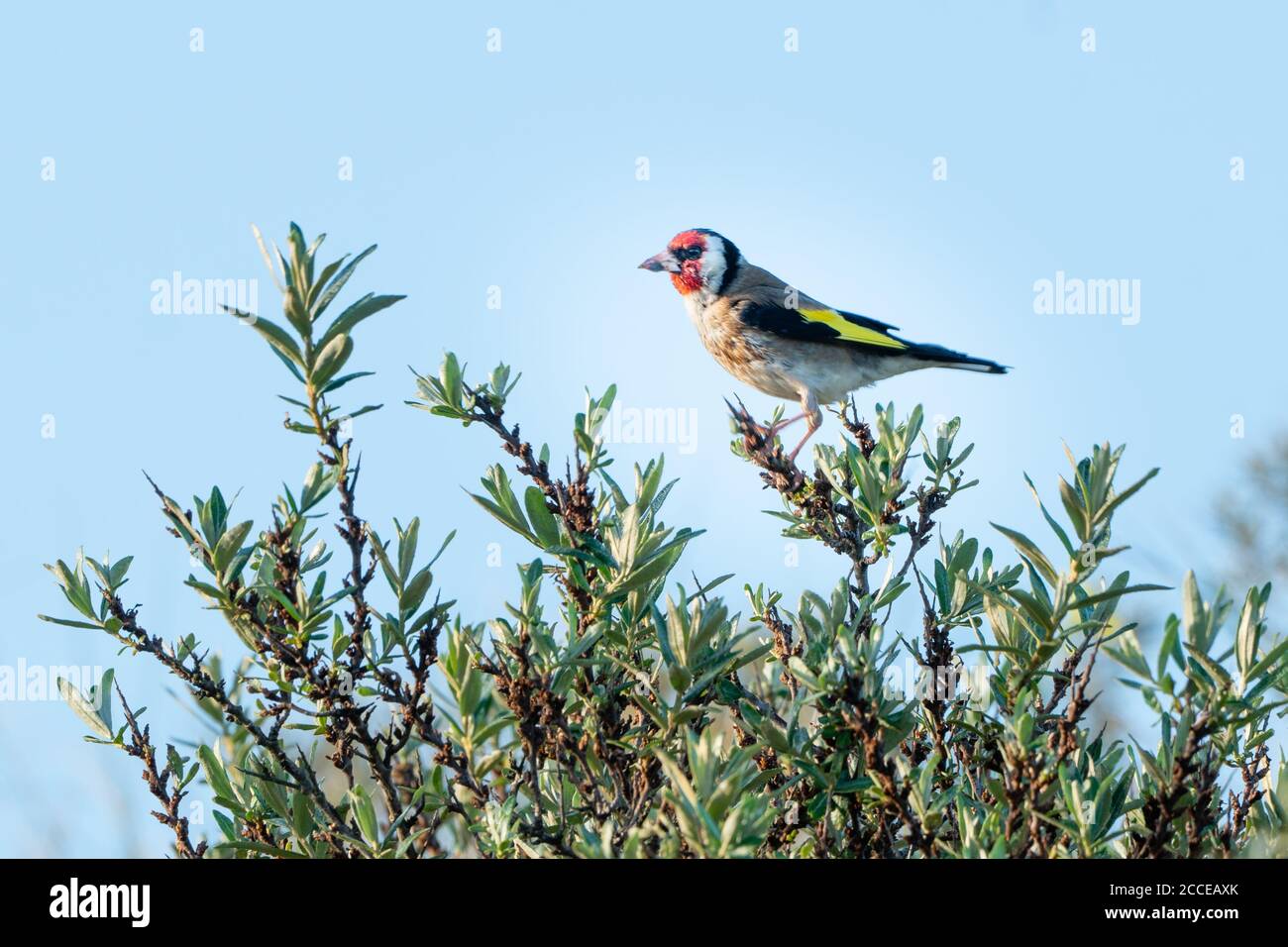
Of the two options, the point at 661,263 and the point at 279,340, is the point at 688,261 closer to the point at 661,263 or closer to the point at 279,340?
the point at 661,263

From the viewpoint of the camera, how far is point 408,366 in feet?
11.1

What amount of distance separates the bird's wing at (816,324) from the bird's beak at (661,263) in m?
0.77

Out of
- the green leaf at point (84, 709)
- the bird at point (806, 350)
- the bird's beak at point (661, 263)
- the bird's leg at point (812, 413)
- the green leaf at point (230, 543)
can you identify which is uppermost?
the bird's beak at point (661, 263)

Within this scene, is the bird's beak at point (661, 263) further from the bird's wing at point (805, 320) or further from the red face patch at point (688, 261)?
the bird's wing at point (805, 320)

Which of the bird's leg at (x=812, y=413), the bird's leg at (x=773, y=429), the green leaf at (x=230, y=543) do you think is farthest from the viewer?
the bird's leg at (x=812, y=413)

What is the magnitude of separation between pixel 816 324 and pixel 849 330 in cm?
22

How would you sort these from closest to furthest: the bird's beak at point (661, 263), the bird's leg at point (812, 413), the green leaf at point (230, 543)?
1. the green leaf at point (230, 543)
2. the bird's leg at point (812, 413)
3. the bird's beak at point (661, 263)

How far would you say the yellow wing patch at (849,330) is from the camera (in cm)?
853

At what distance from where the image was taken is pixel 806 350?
28.5 ft

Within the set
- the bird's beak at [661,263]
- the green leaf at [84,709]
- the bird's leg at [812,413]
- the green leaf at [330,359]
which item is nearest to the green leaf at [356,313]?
the green leaf at [330,359]

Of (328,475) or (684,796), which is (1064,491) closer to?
(684,796)

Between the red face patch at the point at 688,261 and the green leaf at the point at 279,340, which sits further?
the red face patch at the point at 688,261
